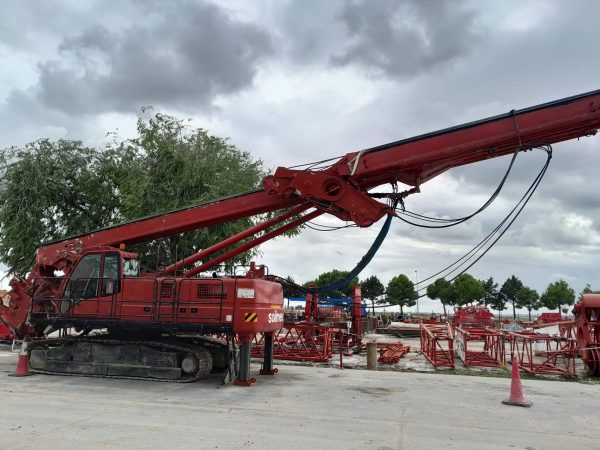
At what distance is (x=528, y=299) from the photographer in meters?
85.6

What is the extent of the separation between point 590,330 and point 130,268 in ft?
45.1

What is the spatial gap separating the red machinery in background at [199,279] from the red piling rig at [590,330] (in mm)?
7718

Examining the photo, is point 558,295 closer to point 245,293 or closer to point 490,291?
point 490,291

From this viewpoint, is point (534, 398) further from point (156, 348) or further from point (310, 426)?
point (156, 348)

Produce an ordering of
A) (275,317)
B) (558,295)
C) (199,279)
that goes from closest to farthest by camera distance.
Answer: (199,279)
(275,317)
(558,295)

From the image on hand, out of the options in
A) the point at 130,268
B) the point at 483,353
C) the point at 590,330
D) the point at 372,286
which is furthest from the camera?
the point at 372,286

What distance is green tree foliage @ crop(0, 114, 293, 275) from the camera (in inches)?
843

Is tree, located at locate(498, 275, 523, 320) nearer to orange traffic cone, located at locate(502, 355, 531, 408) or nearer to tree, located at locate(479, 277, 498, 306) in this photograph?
tree, located at locate(479, 277, 498, 306)

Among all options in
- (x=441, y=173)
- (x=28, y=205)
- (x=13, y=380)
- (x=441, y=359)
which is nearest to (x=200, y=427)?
(x=13, y=380)

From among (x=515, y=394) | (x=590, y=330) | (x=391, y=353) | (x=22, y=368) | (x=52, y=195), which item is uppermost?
(x=52, y=195)

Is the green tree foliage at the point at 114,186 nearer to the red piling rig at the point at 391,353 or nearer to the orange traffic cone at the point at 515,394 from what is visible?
the red piling rig at the point at 391,353

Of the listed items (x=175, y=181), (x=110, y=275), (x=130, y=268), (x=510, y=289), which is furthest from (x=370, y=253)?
(x=510, y=289)

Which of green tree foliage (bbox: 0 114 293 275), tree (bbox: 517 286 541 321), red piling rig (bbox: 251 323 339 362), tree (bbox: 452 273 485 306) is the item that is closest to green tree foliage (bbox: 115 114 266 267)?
green tree foliage (bbox: 0 114 293 275)

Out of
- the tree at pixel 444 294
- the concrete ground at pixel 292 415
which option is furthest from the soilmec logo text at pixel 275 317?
the tree at pixel 444 294
